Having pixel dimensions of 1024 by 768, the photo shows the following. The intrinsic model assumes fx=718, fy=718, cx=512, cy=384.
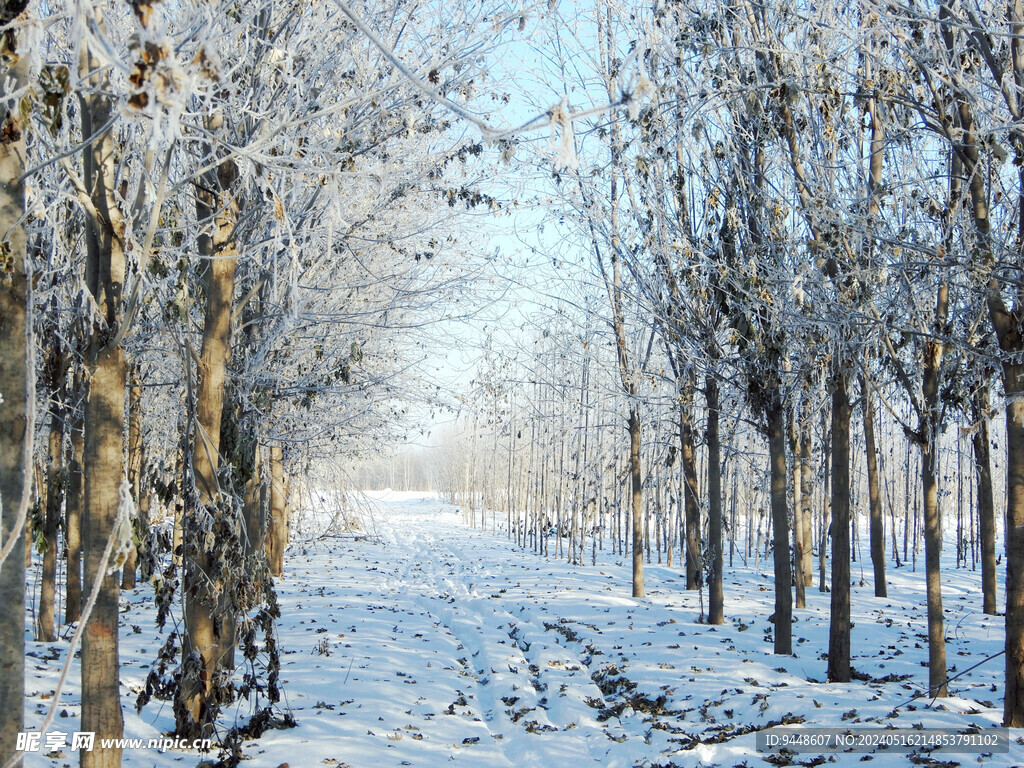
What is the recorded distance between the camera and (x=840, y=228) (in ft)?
19.0

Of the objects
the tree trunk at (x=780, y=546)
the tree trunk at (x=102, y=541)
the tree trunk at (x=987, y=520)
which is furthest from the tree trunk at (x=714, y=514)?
the tree trunk at (x=102, y=541)

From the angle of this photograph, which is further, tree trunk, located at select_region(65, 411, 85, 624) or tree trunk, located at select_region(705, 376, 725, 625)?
tree trunk, located at select_region(705, 376, 725, 625)

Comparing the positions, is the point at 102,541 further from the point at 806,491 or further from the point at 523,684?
the point at 806,491

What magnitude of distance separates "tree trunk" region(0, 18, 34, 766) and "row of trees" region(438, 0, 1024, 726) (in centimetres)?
250

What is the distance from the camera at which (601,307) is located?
14.1 m

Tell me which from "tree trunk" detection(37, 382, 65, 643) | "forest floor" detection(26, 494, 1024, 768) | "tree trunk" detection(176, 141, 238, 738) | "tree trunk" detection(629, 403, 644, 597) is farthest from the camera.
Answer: "tree trunk" detection(629, 403, 644, 597)

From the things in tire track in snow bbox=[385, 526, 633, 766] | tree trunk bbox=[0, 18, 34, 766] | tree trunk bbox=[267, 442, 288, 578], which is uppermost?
tree trunk bbox=[0, 18, 34, 766]

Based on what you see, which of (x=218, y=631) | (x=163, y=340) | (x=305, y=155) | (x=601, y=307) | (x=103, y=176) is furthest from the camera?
(x=601, y=307)

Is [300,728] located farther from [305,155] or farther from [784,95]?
[784,95]

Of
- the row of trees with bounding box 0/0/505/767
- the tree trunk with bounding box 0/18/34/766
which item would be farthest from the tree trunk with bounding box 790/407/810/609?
the tree trunk with bounding box 0/18/34/766

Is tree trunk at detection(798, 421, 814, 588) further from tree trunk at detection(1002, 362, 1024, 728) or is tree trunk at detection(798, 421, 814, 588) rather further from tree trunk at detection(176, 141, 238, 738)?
tree trunk at detection(176, 141, 238, 738)

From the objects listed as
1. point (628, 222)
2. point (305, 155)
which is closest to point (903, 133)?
point (305, 155)

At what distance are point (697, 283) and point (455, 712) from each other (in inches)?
228

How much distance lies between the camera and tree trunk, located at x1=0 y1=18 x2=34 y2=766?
9.18 feet
